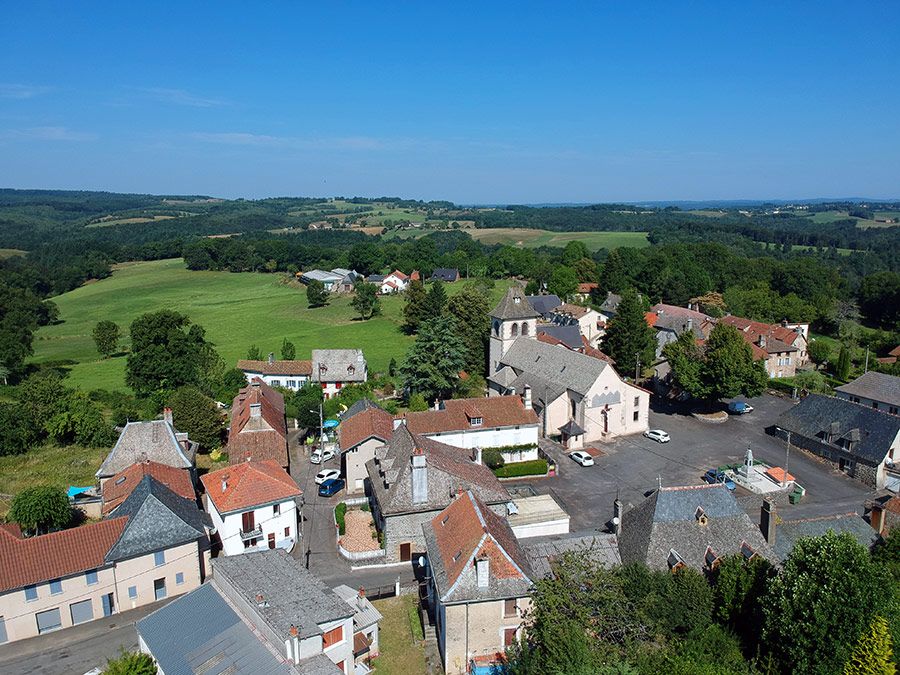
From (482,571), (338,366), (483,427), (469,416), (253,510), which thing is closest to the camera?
(482,571)

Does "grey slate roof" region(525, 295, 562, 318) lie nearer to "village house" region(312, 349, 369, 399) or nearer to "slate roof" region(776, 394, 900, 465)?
"village house" region(312, 349, 369, 399)

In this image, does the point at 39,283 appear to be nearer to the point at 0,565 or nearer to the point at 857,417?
the point at 0,565

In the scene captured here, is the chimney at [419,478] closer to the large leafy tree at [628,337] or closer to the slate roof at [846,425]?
the slate roof at [846,425]

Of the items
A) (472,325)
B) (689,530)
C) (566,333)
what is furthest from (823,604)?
(472,325)

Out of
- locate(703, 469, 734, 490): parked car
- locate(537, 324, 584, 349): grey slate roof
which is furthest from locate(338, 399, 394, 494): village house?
locate(537, 324, 584, 349): grey slate roof

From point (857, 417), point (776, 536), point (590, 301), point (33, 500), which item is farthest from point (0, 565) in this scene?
point (590, 301)

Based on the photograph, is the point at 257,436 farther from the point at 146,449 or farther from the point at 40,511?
the point at 40,511
